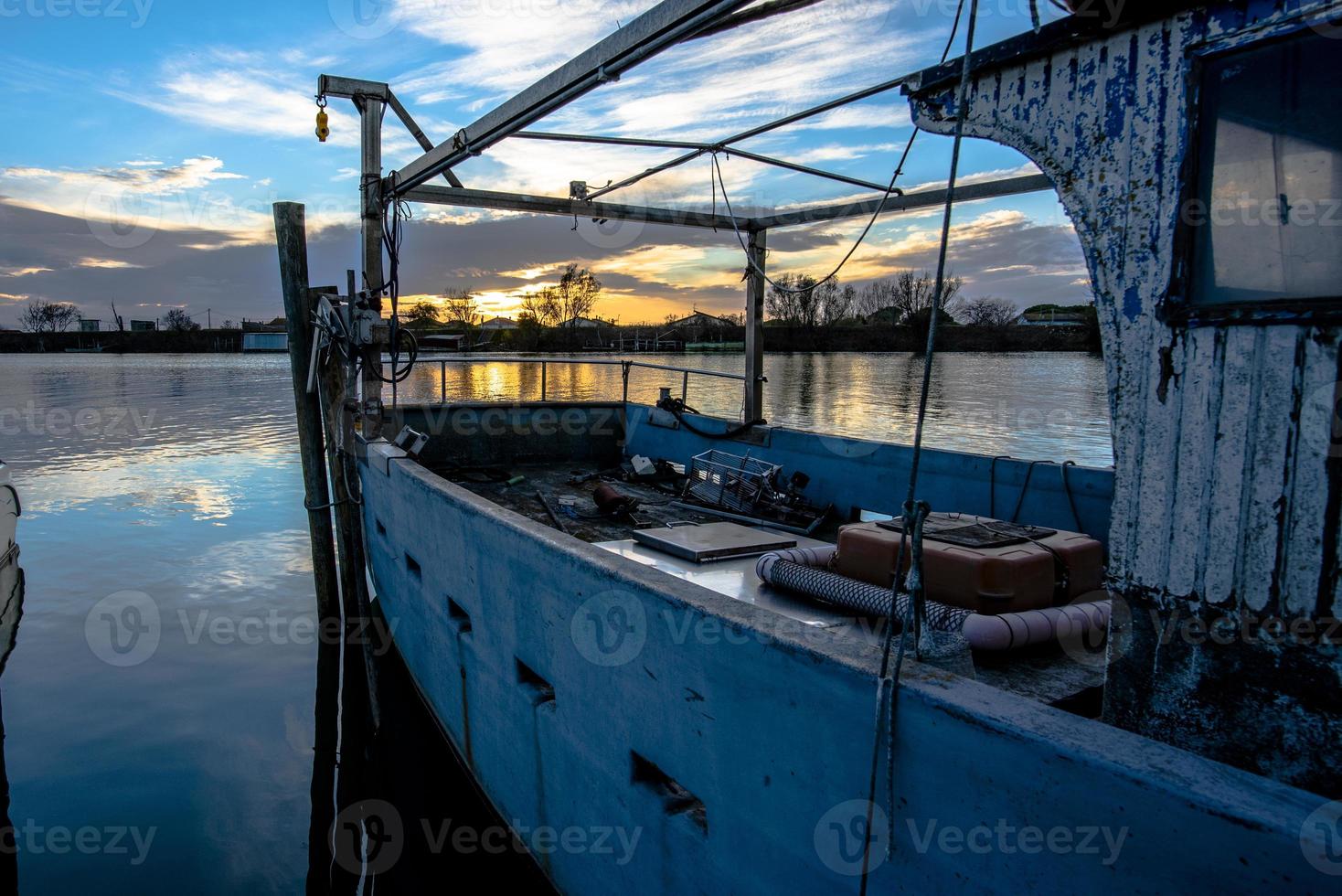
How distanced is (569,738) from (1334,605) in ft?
9.17

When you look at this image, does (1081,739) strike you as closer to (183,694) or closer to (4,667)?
(183,694)

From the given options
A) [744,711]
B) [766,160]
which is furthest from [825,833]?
[766,160]

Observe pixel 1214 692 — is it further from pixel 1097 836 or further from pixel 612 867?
pixel 612 867

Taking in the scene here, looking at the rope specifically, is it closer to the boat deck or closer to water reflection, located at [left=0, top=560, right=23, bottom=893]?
the boat deck

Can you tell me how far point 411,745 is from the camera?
6.33 metres

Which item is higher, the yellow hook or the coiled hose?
the yellow hook

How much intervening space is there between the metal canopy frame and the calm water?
13.1 ft

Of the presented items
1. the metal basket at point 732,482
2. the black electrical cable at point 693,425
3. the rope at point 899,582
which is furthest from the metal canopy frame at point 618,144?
the rope at point 899,582

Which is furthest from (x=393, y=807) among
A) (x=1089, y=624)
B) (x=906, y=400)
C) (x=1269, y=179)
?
(x=906, y=400)

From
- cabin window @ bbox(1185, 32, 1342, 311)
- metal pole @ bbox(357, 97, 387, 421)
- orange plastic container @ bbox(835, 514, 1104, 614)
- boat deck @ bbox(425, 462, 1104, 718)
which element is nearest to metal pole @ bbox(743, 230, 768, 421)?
boat deck @ bbox(425, 462, 1104, 718)

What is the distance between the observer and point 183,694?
7531mm

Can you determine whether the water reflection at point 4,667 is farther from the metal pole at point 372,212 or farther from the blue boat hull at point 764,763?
the metal pole at point 372,212

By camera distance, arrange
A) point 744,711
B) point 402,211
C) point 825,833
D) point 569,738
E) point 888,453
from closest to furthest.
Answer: point 825,833 < point 744,711 < point 569,738 < point 888,453 < point 402,211

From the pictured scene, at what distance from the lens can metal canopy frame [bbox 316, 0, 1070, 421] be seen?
3.87 metres
